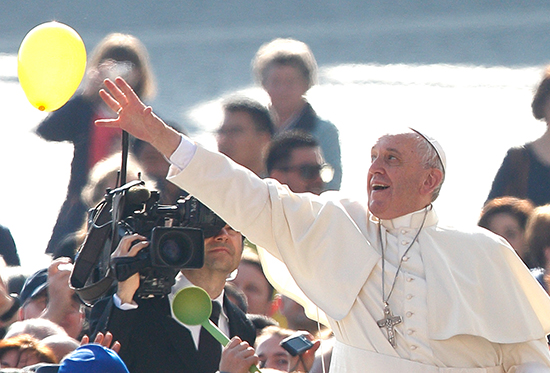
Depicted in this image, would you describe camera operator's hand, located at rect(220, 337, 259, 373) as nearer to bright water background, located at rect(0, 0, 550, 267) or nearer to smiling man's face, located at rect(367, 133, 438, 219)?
smiling man's face, located at rect(367, 133, 438, 219)

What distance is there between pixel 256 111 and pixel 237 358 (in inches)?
100

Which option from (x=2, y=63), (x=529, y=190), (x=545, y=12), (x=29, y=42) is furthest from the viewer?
(x=545, y=12)

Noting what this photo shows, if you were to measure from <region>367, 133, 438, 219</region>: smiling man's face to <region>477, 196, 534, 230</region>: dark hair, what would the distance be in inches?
53.3

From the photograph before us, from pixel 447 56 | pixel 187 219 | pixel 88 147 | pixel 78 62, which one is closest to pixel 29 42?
pixel 78 62

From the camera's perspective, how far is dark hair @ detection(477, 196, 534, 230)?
5238 millimetres

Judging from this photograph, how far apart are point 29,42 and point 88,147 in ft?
3.80

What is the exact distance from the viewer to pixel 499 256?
3.95m

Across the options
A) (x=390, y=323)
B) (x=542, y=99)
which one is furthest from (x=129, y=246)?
(x=542, y=99)

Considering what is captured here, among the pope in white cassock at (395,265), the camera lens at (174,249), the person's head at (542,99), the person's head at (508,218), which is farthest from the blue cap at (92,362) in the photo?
the person's head at (542,99)

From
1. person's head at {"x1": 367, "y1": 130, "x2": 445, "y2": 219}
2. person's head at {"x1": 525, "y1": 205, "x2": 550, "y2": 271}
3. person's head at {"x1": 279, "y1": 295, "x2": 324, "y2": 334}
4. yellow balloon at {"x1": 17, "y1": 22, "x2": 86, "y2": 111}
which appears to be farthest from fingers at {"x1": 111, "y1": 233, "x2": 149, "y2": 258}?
person's head at {"x1": 525, "y1": 205, "x2": 550, "y2": 271}

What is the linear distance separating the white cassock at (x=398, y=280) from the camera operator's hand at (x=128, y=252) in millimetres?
234

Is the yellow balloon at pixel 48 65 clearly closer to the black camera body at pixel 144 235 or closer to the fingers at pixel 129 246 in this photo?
the black camera body at pixel 144 235

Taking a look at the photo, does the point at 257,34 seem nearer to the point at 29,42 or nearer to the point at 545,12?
the point at 545,12

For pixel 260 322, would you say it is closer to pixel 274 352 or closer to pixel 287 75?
pixel 274 352
